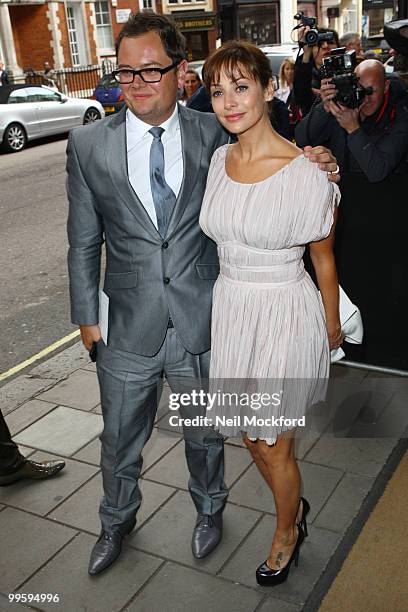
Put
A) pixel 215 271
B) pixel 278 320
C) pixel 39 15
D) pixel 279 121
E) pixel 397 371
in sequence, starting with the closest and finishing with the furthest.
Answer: pixel 278 320 < pixel 215 271 < pixel 397 371 < pixel 279 121 < pixel 39 15

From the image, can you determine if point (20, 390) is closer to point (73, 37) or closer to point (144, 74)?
point (144, 74)

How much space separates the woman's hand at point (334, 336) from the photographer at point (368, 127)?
1382mm

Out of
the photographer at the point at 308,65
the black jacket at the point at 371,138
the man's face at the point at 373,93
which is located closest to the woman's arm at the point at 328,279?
the black jacket at the point at 371,138

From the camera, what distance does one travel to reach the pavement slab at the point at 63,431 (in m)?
3.93

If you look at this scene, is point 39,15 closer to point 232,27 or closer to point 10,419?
point 232,27

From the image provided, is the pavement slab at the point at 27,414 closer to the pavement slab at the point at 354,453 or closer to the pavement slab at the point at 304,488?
the pavement slab at the point at 304,488

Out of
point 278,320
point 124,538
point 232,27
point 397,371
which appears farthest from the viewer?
point 232,27

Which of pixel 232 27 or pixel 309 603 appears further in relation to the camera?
pixel 232 27

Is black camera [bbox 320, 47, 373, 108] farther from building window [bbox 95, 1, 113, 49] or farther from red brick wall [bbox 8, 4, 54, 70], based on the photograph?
building window [bbox 95, 1, 113, 49]

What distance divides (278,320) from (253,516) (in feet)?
3.80

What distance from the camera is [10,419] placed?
14.1 feet

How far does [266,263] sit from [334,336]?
0.47m

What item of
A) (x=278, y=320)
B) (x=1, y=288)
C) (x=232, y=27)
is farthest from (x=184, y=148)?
(x=232, y=27)

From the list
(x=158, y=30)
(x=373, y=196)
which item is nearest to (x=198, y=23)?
(x=373, y=196)
